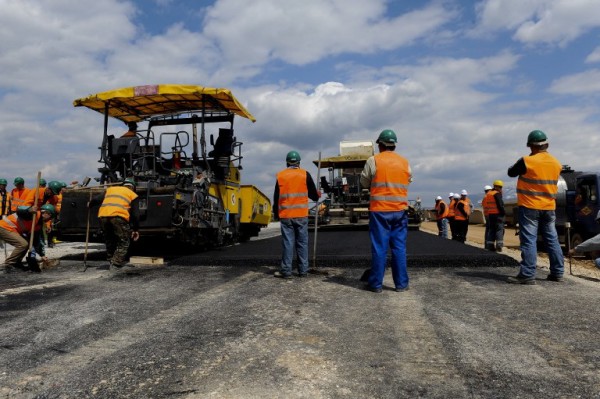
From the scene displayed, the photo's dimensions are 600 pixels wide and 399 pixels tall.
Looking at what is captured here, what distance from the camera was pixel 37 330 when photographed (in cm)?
322

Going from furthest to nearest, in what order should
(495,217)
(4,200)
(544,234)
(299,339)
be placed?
(4,200) → (495,217) → (544,234) → (299,339)

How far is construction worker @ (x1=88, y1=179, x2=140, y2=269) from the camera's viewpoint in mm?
6375

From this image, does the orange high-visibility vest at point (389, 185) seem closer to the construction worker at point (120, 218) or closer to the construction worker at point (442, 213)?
the construction worker at point (120, 218)

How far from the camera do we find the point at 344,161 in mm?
15414

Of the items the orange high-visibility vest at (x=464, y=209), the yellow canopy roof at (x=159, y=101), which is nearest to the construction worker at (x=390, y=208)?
the yellow canopy roof at (x=159, y=101)

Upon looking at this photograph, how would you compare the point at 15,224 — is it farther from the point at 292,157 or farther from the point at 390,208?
the point at 390,208

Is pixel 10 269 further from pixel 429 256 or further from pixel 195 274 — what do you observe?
pixel 429 256

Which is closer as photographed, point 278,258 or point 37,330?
point 37,330

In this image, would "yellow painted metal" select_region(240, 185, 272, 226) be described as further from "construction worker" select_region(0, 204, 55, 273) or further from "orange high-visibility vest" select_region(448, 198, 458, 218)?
"orange high-visibility vest" select_region(448, 198, 458, 218)

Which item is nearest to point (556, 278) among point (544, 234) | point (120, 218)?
point (544, 234)

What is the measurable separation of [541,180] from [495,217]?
4.89 meters

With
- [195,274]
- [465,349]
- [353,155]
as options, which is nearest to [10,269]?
[195,274]

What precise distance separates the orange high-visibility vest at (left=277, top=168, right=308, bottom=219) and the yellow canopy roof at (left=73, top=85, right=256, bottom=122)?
2314mm

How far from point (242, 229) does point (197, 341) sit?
7768mm
